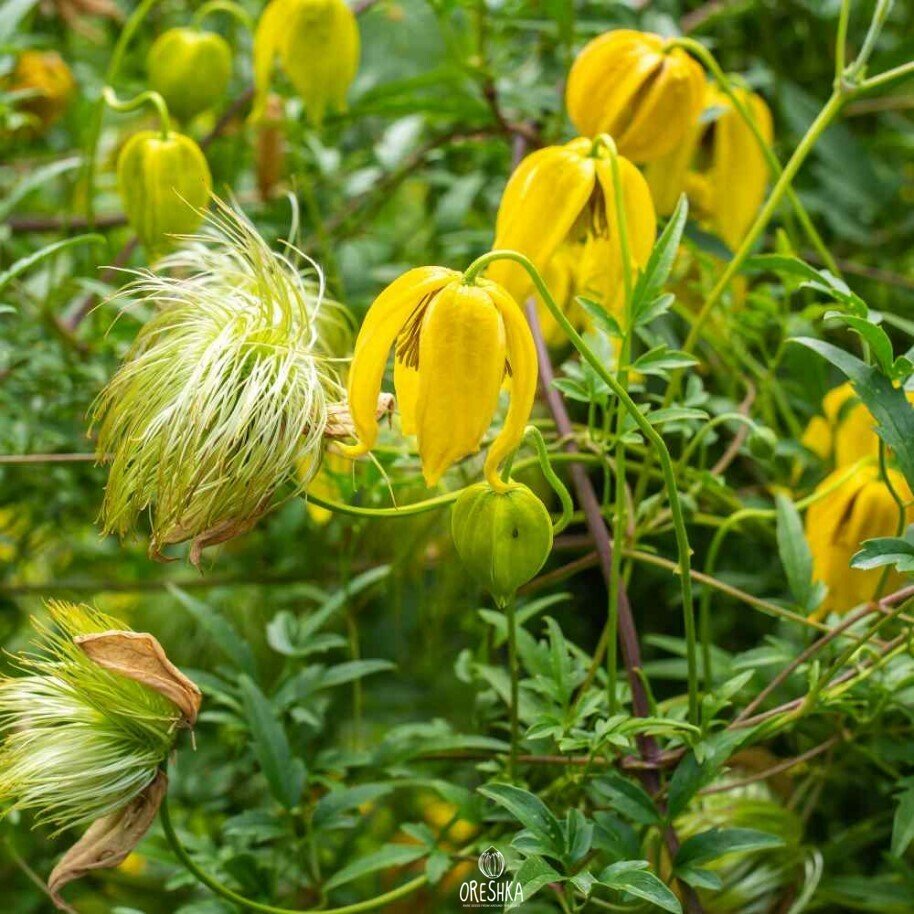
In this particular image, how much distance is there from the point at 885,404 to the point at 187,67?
0.65 metres

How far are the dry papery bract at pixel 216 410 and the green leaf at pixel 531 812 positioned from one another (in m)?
0.18

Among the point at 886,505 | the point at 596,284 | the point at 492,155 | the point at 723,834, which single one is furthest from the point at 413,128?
the point at 723,834

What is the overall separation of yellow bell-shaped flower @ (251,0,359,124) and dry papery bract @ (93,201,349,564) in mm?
314

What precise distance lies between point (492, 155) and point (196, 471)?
0.71 m

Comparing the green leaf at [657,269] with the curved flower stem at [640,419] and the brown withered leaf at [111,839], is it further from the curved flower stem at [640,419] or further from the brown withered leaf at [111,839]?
the brown withered leaf at [111,839]

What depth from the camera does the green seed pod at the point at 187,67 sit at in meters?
1.02

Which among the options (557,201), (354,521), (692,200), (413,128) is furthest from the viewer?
(413,128)

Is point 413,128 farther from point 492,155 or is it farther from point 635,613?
point 635,613

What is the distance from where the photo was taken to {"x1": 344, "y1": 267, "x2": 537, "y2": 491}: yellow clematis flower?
21.4 inches

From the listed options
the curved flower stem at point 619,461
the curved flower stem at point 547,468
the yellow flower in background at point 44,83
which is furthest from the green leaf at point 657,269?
the yellow flower in background at point 44,83

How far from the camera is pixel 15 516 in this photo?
1.14 meters

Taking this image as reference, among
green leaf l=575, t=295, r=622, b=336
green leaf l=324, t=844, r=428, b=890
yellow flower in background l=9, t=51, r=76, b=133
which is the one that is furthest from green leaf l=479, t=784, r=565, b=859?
yellow flower in background l=9, t=51, r=76, b=133

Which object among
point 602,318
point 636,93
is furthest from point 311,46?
point 602,318

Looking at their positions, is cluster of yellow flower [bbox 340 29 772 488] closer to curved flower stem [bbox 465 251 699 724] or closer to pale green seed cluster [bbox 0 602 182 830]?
curved flower stem [bbox 465 251 699 724]
